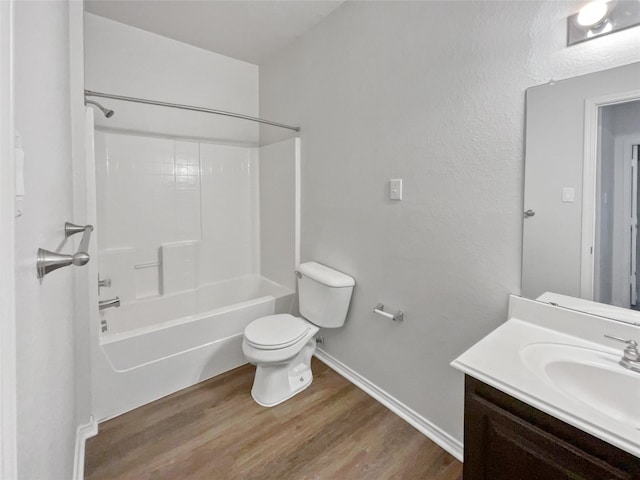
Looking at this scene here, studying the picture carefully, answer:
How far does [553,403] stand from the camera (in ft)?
2.61

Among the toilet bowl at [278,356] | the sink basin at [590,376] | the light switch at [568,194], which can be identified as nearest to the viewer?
the sink basin at [590,376]

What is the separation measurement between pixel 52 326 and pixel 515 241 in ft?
5.22

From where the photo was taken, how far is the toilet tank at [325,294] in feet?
6.60

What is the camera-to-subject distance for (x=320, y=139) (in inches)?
86.2

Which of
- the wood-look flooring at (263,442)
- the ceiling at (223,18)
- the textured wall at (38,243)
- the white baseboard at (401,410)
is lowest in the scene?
the wood-look flooring at (263,442)

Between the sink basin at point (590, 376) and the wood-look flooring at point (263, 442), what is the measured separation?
751 mm

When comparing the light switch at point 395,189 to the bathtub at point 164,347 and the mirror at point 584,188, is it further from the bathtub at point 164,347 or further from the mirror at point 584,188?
the bathtub at point 164,347

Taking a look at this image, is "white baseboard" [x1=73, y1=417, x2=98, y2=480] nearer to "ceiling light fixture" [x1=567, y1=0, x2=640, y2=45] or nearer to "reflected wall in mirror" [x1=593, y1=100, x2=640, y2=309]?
"reflected wall in mirror" [x1=593, y1=100, x2=640, y2=309]

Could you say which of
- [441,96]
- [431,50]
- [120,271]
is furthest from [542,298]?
[120,271]

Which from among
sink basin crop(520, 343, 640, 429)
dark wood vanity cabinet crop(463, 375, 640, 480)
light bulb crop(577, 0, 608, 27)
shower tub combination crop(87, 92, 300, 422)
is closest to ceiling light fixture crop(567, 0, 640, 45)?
light bulb crop(577, 0, 608, 27)

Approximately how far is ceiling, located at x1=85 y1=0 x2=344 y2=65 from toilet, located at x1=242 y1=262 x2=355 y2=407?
1.69 meters

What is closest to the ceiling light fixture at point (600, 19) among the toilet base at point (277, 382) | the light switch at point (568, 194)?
the light switch at point (568, 194)

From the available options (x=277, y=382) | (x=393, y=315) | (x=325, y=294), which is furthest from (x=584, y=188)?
(x=277, y=382)

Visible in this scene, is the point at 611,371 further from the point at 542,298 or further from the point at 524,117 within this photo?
the point at 524,117
